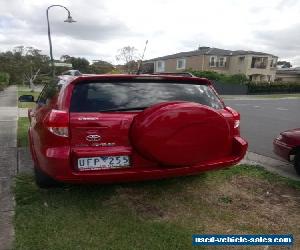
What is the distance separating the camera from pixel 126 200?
4121 mm

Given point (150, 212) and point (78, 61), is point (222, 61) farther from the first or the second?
point (150, 212)

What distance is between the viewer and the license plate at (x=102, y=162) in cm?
339

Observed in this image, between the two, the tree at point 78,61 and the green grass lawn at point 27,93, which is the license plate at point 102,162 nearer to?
the green grass lawn at point 27,93

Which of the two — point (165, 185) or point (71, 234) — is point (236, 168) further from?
point (71, 234)

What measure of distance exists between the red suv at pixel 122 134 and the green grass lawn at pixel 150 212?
454mm

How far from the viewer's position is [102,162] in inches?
135

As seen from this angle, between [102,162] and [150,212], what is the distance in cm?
86

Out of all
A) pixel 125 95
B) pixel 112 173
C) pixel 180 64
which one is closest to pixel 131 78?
pixel 125 95

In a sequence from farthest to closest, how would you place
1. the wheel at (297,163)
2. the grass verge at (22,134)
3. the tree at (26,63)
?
the tree at (26,63), the grass verge at (22,134), the wheel at (297,163)

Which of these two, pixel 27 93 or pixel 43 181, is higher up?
pixel 43 181

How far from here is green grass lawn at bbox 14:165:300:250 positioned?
3.20 metres

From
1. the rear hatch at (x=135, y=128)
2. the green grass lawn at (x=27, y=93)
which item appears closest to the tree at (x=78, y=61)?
the green grass lawn at (x=27, y=93)

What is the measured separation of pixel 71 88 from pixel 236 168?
3170mm

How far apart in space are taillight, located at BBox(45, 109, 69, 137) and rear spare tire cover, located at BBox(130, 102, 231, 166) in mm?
652
